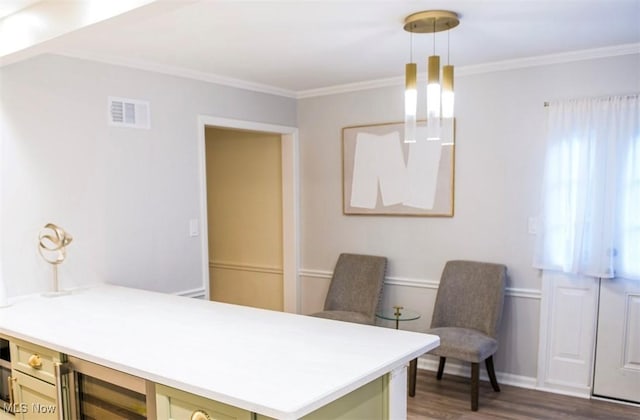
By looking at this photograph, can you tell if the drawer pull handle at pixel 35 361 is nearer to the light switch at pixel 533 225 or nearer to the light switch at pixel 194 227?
the light switch at pixel 194 227

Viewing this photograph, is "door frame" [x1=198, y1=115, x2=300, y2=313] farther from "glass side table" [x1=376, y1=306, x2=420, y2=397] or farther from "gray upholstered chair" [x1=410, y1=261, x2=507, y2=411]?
"gray upholstered chair" [x1=410, y1=261, x2=507, y2=411]

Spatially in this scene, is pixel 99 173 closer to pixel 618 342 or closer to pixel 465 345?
pixel 465 345

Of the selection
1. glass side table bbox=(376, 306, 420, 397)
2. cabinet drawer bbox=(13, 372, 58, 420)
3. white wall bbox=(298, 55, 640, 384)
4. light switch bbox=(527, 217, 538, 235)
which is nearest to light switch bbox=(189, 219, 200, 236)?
white wall bbox=(298, 55, 640, 384)

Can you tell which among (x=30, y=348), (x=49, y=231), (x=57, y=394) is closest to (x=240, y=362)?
(x=57, y=394)

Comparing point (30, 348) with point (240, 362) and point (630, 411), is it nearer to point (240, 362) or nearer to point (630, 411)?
point (240, 362)

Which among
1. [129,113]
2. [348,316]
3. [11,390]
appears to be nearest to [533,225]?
[348,316]

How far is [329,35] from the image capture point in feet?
9.18

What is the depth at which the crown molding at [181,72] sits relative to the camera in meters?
3.04

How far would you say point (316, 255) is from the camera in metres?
4.57

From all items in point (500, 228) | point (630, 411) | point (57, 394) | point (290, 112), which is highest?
point (290, 112)

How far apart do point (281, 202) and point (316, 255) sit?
614 millimetres

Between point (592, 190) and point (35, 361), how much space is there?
3.26 metres

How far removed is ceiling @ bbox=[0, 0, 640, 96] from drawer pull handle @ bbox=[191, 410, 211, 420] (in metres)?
1.30

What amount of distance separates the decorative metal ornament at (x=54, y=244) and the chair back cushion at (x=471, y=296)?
251 cm
